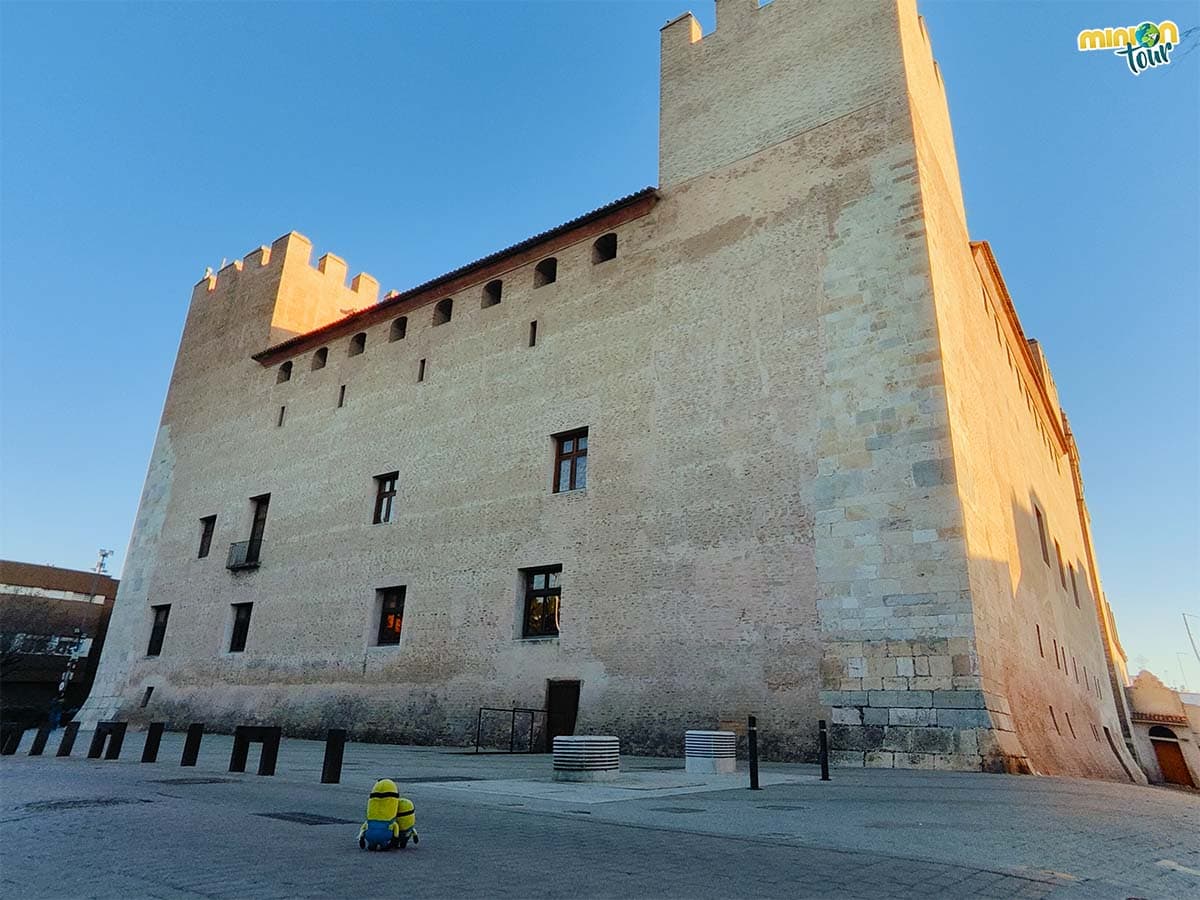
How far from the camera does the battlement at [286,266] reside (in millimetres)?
26516

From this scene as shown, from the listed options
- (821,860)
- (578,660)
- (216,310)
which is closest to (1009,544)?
(578,660)

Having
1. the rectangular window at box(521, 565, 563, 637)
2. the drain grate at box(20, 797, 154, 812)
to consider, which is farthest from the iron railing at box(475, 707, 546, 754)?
the drain grate at box(20, 797, 154, 812)

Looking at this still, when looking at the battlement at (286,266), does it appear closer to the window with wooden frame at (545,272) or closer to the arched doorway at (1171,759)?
the window with wooden frame at (545,272)

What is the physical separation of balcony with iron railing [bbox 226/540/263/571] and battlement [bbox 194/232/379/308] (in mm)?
9946

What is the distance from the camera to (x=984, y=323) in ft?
57.2

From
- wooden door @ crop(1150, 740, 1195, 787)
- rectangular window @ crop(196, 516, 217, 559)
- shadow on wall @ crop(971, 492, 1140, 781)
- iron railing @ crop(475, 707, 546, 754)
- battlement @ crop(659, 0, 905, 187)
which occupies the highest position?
battlement @ crop(659, 0, 905, 187)

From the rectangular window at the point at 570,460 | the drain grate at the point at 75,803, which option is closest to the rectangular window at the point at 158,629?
the rectangular window at the point at 570,460

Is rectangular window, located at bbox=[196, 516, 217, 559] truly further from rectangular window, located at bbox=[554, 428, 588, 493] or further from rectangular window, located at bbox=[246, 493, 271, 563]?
rectangular window, located at bbox=[554, 428, 588, 493]

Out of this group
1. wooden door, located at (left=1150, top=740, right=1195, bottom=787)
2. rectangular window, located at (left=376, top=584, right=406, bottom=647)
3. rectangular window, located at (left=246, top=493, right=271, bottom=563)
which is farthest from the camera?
wooden door, located at (left=1150, top=740, right=1195, bottom=787)

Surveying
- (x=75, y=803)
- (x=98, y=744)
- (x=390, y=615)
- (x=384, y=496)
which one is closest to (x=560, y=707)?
(x=390, y=615)

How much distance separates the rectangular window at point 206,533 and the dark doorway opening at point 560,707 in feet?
46.7

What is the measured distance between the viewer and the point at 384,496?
1955cm

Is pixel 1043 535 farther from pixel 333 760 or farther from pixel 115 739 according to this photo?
pixel 115 739

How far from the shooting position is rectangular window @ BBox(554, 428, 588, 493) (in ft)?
52.0
